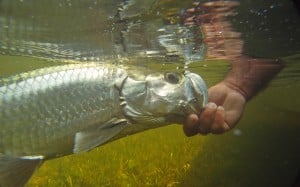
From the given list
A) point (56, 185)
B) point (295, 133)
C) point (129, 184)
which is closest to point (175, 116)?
point (129, 184)

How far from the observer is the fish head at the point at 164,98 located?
13.9 ft

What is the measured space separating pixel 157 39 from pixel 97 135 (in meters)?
6.31

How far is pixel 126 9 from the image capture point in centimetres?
684

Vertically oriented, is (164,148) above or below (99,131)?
below

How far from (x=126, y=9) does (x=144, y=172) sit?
5486 mm

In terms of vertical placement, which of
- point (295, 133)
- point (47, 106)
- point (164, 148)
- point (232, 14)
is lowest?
point (295, 133)

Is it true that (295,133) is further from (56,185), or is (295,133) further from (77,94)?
(77,94)

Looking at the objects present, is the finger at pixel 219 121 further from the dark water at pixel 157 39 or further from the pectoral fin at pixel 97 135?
the dark water at pixel 157 39

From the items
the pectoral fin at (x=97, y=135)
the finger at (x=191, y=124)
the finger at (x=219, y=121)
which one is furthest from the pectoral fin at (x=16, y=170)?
the finger at (x=219, y=121)

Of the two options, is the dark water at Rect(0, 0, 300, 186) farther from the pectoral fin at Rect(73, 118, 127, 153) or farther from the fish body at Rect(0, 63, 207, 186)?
the pectoral fin at Rect(73, 118, 127, 153)

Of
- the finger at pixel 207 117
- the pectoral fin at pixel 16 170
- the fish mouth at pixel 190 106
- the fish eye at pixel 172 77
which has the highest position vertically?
the fish eye at pixel 172 77

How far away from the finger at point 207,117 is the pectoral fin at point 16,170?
242 centimetres

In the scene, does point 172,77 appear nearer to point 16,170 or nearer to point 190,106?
point 190,106

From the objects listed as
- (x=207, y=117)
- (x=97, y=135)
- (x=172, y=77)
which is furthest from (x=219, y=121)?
(x=97, y=135)
